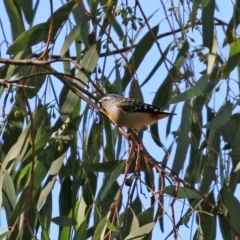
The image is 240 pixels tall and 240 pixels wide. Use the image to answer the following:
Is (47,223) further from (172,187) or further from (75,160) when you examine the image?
(172,187)

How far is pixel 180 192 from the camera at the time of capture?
107 inches

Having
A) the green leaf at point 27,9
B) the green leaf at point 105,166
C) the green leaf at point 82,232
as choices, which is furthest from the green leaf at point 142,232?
the green leaf at point 27,9

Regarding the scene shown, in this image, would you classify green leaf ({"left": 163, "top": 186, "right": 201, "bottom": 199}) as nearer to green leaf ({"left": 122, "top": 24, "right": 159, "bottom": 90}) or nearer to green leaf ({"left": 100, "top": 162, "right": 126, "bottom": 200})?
green leaf ({"left": 100, "top": 162, "right": 126, "bottom": 200})

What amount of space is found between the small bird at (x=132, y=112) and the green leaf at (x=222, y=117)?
32cm

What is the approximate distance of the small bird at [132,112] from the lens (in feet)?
11.2

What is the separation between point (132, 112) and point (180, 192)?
2.68 ft

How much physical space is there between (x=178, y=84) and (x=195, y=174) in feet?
1.23

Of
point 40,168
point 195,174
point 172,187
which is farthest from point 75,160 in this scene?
point 172,187

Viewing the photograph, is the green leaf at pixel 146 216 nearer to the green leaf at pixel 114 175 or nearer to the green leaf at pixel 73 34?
the green leaf at pixel 114 175

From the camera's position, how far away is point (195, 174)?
330 cm

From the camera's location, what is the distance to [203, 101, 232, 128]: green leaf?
2.99 m

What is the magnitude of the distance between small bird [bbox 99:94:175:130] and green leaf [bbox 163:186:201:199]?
0.73 metres

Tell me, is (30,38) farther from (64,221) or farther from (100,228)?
(100,228)

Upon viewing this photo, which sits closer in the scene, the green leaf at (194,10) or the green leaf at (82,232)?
the green leaf at (82,232)
